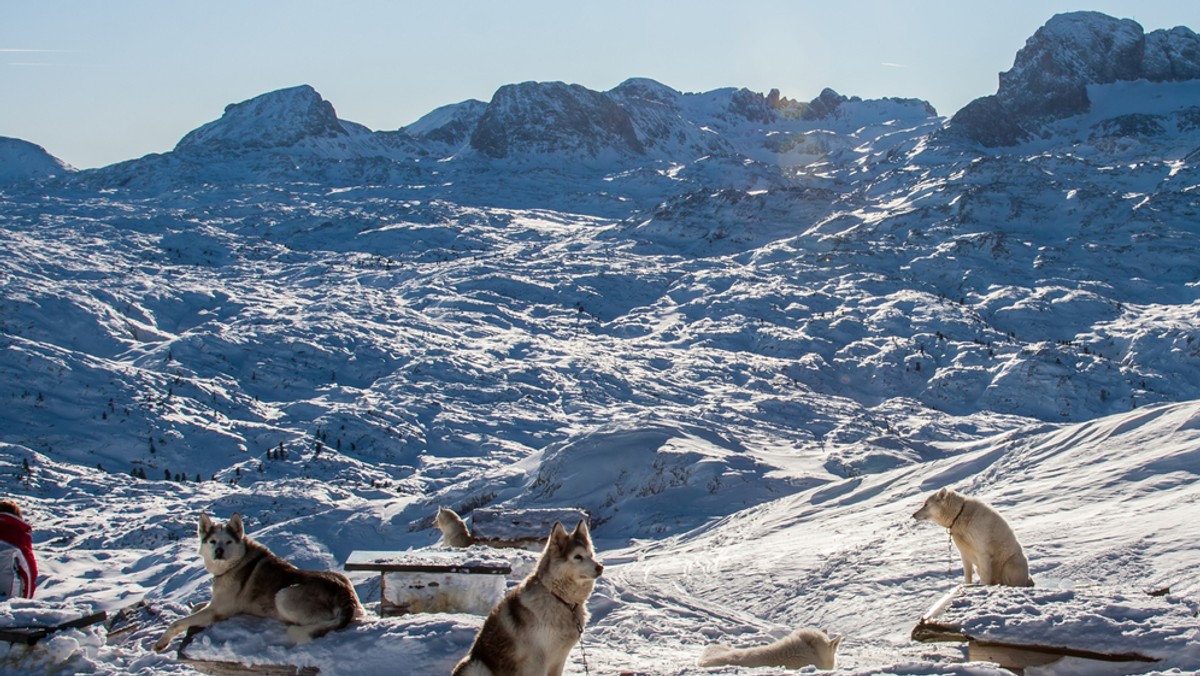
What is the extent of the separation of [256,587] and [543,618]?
8.89ft

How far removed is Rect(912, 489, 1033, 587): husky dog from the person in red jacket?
9572 millimetres

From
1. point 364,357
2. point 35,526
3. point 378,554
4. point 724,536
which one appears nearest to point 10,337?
point 364,357

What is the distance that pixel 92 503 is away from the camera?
Result: 37656mm

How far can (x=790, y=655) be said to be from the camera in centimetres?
830

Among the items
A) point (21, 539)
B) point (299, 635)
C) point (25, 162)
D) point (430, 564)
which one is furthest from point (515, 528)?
point (25, 162)

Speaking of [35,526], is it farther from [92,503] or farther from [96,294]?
[96,294]

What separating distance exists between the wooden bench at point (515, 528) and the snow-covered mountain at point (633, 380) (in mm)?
1373

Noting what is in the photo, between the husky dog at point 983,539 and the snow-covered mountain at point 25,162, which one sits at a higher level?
the snow-covered mountain at point 25,162

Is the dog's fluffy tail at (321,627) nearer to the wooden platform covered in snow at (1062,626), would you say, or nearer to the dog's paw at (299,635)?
the dog's paw at (299,635)

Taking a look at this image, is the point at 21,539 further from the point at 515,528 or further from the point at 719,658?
the point at 719,658

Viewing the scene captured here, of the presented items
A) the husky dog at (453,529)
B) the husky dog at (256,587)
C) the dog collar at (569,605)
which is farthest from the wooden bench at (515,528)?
the dog collar at (569,605)

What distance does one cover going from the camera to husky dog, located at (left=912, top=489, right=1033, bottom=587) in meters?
9.35

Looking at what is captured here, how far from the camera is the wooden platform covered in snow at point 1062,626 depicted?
19.4 feet

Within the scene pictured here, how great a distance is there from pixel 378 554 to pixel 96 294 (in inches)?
2825
